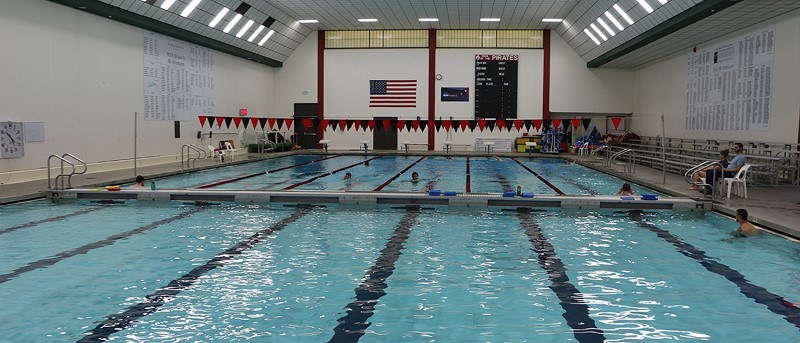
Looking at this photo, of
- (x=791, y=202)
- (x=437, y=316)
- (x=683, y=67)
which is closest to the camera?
(x=437, y=316)

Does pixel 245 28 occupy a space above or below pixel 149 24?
above

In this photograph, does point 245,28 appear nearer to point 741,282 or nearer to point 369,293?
point 369,293

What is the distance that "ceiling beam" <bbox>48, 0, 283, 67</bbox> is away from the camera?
1461 cm

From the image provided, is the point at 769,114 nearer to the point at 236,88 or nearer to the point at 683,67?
the point at 683,67

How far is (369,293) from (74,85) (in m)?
12.8

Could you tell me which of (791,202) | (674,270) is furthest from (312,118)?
(674,270)

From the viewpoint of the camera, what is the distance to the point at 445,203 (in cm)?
1037

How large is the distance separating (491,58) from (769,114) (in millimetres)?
14797

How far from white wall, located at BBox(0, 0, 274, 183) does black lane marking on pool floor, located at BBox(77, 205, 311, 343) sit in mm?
8410

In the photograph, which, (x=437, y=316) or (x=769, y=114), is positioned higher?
(x=769, y=114)

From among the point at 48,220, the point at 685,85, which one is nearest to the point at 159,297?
the point at 48,220

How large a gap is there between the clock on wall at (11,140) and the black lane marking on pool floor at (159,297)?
791 centimetres

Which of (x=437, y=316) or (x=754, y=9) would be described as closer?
(x=437, y=316)

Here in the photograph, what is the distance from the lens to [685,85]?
1992cm
